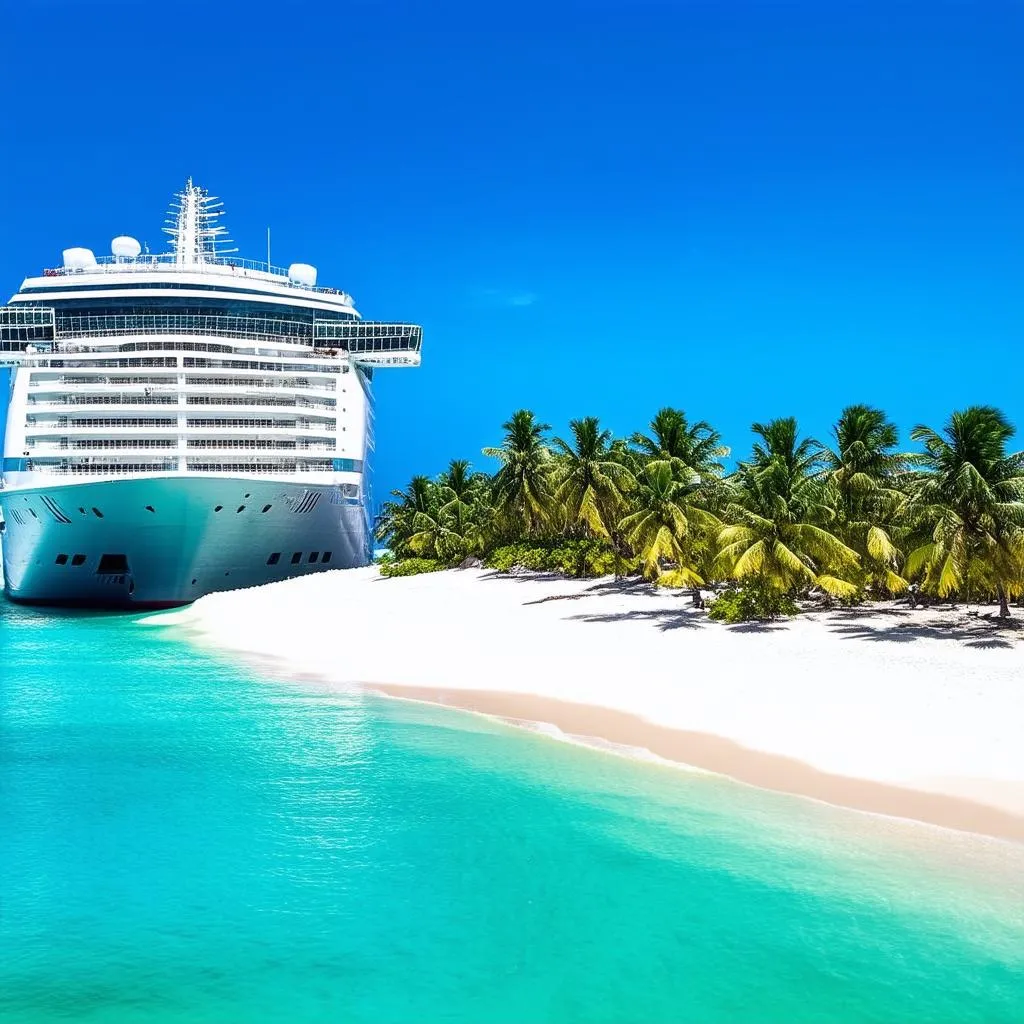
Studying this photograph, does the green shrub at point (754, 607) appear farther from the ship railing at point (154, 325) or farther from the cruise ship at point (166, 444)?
the ship railing at point (154, 325)

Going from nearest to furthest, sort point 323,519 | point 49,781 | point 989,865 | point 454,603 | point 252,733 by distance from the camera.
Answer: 1. point 989,865
2. point 49,781
3. point 252,733
4. point 454,603
5. point 323,519

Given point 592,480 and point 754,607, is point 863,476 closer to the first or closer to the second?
point 754,607

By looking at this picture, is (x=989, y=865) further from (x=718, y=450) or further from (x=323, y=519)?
(x=323, y=519)

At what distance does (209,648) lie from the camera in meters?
32.5

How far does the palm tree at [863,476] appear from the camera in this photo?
28594 mm

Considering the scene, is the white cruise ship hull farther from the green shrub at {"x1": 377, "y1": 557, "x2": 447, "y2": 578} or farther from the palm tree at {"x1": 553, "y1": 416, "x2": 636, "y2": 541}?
the palm tree at {"x1": 553, "y1": 416, "x2": 636, "y2": 541}

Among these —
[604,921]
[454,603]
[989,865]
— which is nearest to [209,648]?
[454,603]

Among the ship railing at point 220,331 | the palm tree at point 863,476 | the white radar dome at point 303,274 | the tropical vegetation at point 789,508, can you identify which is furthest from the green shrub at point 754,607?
the white radar dome at point 303,274

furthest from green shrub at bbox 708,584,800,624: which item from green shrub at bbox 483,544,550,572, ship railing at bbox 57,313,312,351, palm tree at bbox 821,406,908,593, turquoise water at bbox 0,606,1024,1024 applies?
ship railing at bbox 57,313,312,351

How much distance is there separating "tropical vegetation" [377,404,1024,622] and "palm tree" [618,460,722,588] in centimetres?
5

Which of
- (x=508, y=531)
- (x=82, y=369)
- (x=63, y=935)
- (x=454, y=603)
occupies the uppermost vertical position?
(x=82, y=369)

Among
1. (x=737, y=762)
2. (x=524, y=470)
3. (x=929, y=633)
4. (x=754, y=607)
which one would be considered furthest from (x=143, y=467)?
(x=737, y=762)

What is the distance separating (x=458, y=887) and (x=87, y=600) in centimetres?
4466

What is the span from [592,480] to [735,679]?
19.9 meters
